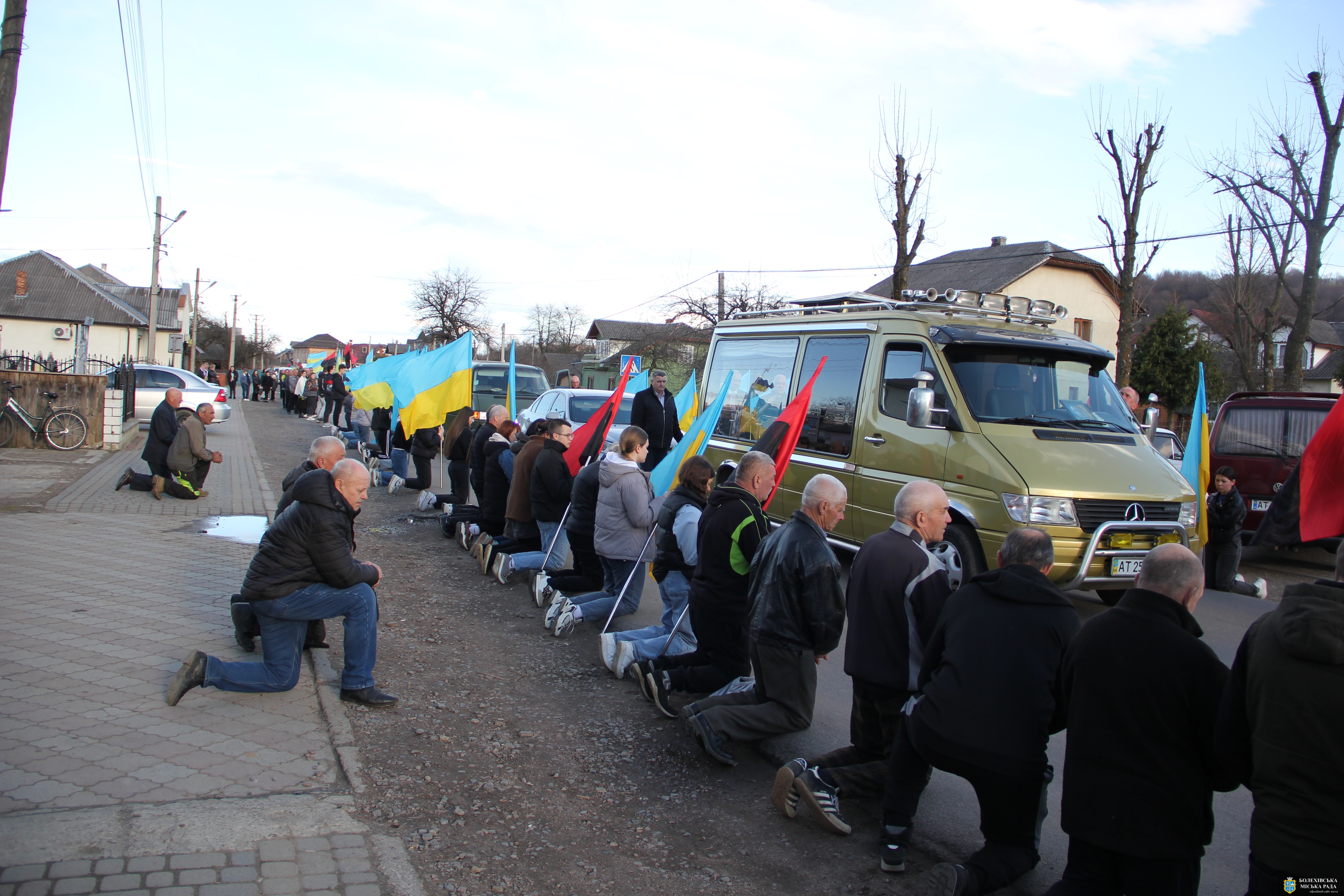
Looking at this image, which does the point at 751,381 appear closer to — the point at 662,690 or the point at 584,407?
the point at 662,690

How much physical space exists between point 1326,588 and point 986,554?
4.67 meters

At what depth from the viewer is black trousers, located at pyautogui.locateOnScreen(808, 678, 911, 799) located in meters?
4.19

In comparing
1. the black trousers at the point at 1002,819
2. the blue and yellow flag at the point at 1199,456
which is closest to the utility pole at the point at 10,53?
the black trousers at the point at 1002,819

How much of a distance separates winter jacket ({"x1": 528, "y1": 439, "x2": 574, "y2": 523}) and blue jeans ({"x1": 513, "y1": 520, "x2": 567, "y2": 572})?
10 cm

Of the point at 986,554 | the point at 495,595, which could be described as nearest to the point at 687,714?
the point at 986,554

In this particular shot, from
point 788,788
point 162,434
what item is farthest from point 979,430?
point 162,434

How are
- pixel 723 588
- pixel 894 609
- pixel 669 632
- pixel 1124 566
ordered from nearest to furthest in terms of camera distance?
pixel 894 609 → pixel 723 588 → pixel 669 632 → pixel 1124 566

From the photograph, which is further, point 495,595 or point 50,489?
point 50,489

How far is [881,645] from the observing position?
410cm

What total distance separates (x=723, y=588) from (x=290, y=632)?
A: 97.4 inches

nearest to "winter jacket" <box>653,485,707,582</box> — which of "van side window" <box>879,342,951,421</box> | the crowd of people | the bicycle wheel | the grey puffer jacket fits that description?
the crowd of people

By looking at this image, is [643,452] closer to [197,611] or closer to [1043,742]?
[197,611]

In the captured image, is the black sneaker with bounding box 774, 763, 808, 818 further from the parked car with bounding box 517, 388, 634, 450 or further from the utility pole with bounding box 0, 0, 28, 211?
the parked car with bounding box 517, 388, 634, 450

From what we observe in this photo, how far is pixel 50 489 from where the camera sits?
13.2 meters
